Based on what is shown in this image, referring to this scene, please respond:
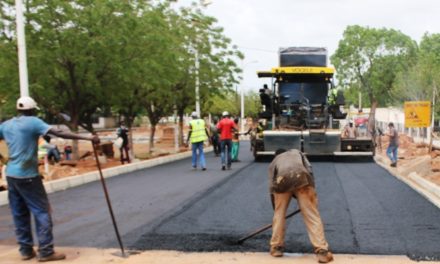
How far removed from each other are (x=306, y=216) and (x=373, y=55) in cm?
7009

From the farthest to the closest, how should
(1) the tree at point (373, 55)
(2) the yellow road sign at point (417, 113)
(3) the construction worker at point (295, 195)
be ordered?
(1) the tree at point (373, 55), (2) the yellow road sign at point (417, 113), (3) the construction worker at point (295, 195)

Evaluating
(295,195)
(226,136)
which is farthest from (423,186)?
(295,195)

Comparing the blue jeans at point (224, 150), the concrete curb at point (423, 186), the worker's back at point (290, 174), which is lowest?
the concrete curb at point (423, 186)

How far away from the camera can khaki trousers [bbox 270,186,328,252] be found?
5.44 meters

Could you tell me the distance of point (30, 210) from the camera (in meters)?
5.62

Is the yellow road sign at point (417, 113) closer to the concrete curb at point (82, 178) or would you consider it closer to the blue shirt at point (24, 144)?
the concrete curb at point (82, 178)

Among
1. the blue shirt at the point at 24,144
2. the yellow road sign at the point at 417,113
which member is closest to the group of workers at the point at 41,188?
the blue shirt at the point at 24,144

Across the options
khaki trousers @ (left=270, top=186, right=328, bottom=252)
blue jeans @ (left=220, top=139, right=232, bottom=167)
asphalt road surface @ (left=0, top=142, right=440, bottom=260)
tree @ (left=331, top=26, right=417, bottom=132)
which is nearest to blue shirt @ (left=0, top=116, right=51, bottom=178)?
asphalt road surface @ (left=0, top=142, right=440, bottom=260)

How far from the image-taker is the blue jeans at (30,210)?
552cm

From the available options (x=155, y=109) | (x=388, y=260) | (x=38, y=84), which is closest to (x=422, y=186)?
(x=388, y=260)

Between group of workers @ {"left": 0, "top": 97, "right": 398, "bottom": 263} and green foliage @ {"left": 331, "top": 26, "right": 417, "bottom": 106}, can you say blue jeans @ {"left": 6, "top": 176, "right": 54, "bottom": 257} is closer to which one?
group of workers @ {"left": 0, "top": 97, "right": 398, "bottom": 263}

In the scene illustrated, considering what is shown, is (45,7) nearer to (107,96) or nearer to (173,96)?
(107,96)

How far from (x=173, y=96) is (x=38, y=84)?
32.0 feet

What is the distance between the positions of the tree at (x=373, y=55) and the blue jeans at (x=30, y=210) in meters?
68.6
